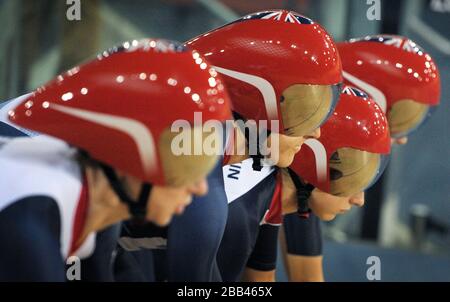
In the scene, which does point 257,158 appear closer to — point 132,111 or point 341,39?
point 132,111

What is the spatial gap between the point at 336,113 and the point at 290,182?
0.17 metres

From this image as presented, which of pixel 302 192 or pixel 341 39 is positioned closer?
pixel 302 192

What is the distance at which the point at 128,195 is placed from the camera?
1.08m

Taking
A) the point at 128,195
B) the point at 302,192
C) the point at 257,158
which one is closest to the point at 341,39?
the point at 302,192

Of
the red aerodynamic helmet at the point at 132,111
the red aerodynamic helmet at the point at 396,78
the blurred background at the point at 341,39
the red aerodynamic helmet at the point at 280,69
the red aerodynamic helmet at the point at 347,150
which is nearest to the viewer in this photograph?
the red aerodynamic helmet at the point at 132,111

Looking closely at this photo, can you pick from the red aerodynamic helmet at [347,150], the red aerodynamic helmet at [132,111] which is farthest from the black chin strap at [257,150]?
the red aerodynamic helmet at [132,111]

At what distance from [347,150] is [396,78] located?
36 cm

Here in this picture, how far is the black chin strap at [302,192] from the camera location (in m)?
1.75

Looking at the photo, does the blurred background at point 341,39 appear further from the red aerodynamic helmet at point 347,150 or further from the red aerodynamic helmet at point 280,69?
the red aerodynamic helmet at point 280,69

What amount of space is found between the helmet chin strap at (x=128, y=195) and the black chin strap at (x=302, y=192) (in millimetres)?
698

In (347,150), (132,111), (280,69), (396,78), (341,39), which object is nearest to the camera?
(132,111)

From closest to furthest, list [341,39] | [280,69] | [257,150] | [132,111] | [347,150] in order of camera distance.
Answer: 1. [132,111]
2. [280,69]
3. [257,150]
4. [347,150]
5. [341,39]

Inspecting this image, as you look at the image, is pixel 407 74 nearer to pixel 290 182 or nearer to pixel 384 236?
pixel 290 182

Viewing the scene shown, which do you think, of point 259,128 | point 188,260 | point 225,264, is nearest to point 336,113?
point 259,128
